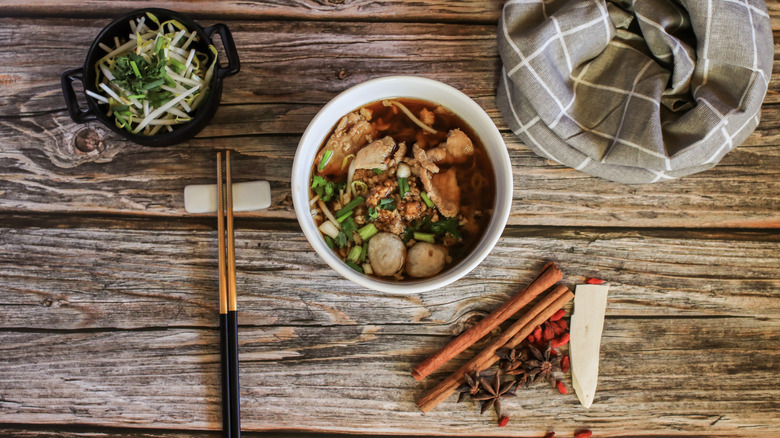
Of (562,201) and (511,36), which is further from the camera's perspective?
(562,201)

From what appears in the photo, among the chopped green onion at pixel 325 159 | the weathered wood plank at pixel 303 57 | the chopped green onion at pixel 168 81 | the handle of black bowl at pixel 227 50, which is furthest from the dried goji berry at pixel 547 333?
the chopped green onion at pixel 168 81

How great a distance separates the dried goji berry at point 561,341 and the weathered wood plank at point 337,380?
155 mm

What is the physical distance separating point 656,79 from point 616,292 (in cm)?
70

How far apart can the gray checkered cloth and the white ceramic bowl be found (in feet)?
0.82

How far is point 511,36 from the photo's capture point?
1.47m

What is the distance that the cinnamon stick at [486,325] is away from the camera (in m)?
1.56

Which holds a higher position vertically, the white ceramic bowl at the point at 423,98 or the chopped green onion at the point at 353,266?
the white ceramic bowl at the point at 423,98

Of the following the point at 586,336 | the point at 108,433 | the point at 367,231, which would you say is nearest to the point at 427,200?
the point at 367,231

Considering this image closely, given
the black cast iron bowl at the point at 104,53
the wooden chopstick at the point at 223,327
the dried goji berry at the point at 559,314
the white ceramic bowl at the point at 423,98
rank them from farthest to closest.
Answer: the dried goji berry at the point at 559,314 < the wooden chopstick at the point at 223,327 < the black cast iron bowl at the point at 104,53 < the white ceramic bowl at the point at 423,98

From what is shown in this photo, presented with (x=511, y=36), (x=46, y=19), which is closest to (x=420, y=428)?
(x=511, y=36)

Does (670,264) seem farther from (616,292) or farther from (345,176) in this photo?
(345,176)

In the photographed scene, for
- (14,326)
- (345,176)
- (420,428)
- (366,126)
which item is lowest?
(420,428)

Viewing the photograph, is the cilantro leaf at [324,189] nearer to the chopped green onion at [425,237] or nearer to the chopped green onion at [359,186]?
the chopped green onion at [359,186]

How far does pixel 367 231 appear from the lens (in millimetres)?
1440
